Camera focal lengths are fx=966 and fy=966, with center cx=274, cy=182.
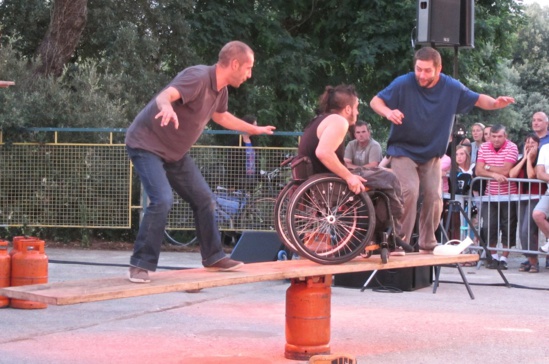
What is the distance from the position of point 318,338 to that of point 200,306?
2827mm

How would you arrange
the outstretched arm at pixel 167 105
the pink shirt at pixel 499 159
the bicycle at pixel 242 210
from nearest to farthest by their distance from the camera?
the outstretched arm at pixel 167 105 → the pink shirt at pixel 499 159 → the bicycle at pixel 242 210

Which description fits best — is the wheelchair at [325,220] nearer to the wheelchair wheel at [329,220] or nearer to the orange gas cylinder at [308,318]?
the wheelchair wheel at [329,220]

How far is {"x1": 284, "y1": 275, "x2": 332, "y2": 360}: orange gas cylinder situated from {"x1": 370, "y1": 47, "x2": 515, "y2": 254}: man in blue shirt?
1.64m

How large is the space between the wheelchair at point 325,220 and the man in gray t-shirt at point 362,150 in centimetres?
538

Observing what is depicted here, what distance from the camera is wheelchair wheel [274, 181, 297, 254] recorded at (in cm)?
702

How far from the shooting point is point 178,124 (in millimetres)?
6383

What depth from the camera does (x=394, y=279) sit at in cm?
1089

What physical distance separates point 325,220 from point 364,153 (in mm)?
5658

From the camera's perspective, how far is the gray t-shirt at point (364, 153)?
12.6m

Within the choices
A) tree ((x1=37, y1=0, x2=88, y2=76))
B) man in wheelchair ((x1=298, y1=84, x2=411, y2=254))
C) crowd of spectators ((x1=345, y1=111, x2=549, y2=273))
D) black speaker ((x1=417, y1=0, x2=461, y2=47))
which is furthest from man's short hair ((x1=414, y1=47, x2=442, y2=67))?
tree ((x1=37, y1=0, x2=88, y2=76))

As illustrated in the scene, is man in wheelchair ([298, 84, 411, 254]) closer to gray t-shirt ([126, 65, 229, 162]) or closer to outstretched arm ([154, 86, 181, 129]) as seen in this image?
gray t-shirt ([126, 65, 229, 162])

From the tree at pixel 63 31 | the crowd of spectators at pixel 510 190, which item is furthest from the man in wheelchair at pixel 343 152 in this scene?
the tree at pixel 63 31

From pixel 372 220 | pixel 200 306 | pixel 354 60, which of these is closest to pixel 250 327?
pixel 200 306

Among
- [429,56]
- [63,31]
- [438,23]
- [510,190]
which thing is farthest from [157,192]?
[63,31]
